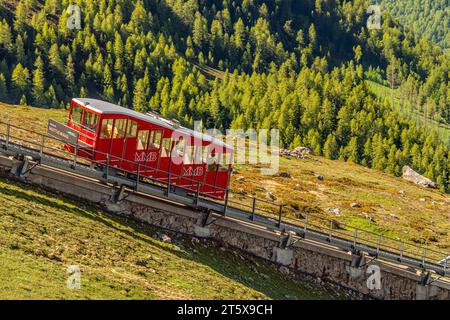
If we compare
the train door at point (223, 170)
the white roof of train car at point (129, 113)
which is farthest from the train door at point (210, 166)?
the white roof of train car at point (129, 113)

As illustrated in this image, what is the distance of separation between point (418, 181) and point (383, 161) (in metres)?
32.5

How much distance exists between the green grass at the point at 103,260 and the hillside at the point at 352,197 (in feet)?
98.7

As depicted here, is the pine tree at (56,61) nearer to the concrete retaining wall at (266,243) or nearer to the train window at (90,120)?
the train window at (90,120)

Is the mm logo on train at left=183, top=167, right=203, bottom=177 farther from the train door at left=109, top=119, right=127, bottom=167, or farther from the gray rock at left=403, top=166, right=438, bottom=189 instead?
the gray rock at left=403, top=166, right=438, bottom=189

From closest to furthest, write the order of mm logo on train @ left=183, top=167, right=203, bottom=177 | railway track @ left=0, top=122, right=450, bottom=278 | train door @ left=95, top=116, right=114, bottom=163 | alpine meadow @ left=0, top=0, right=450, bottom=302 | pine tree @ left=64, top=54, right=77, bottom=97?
alpine meadow @ left=0, top=0, right=450, bottom=302 < railway track @ left=0, top=122, right=450, bottom=278 < train door @ left=95, top=116, right=114, bottom=163 < mm logo on train @ left=183, top=167, right=203, bottom=177 < pine tree @ left=64, top=54, right=77, bottom=97

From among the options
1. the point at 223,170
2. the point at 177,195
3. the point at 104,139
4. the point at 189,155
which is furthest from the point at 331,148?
the point at 104,139

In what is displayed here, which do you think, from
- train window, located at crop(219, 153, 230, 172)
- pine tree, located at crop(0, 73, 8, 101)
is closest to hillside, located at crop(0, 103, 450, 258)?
train window, located at crop(219, 153, 230, 172)

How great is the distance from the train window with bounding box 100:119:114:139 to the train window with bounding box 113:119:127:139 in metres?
0.26

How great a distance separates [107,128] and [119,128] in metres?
0.78

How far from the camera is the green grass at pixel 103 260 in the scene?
21.2m

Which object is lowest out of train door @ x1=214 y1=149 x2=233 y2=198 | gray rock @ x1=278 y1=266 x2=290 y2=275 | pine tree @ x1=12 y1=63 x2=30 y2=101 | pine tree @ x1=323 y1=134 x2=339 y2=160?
pine tree @ x1=323 y1=134 x2=339 y2=160

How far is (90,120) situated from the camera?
3497cm

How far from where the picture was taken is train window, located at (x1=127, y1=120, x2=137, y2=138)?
35.3 meters

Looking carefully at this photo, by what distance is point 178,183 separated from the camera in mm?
37844
